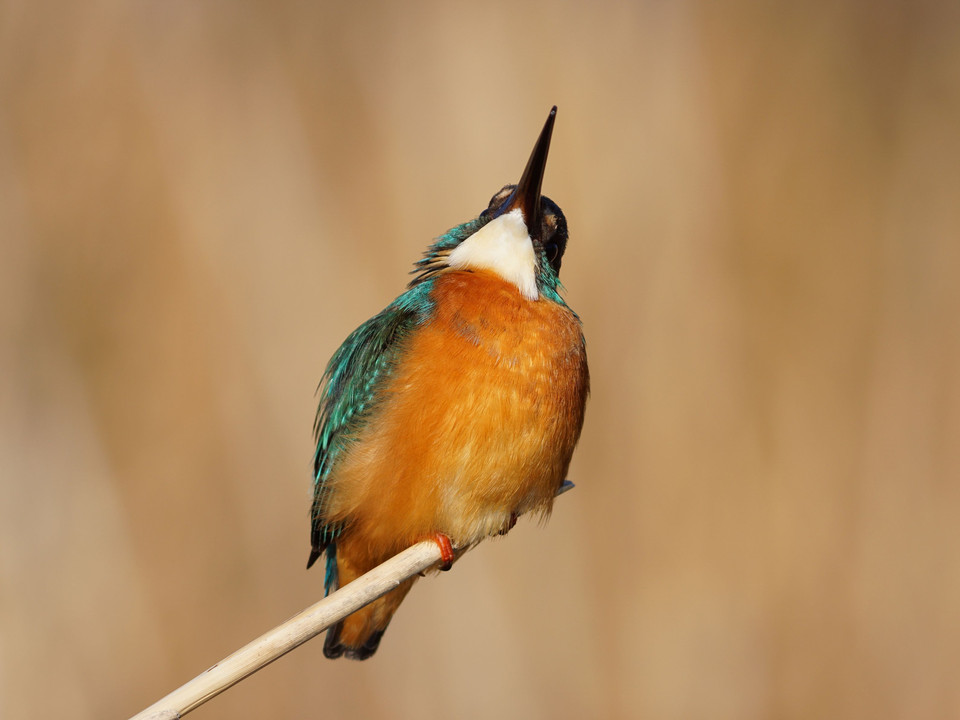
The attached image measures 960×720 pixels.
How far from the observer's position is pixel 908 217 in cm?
212

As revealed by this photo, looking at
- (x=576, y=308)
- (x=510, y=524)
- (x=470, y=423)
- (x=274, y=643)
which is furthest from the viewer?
(x=576, y=308)

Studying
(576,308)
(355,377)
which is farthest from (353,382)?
Result: (576,308)

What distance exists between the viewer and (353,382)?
4.22 ft

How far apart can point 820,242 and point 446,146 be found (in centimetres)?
100

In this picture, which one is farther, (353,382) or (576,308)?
(576,308)

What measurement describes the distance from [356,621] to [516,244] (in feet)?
2.17

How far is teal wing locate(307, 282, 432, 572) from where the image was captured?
4.09 ft

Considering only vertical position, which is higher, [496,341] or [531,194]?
[531,194]

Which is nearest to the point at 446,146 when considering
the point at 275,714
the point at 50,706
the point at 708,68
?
the point at 708,68

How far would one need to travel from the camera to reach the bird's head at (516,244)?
1234 mm

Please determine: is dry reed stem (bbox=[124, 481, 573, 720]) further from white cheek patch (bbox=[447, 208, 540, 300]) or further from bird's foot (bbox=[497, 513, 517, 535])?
white cheek patch (bbox=[447, 208, 540, 300])

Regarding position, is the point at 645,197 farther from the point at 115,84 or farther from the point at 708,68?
the point at 115,84

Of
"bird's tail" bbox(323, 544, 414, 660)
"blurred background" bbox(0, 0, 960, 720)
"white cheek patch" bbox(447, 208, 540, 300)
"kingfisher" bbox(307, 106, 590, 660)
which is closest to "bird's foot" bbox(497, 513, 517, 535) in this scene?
"kingfisher" bbox(307, 106, 590, 660)

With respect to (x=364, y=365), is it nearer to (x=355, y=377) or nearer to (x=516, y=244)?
(x=355, y=377)
